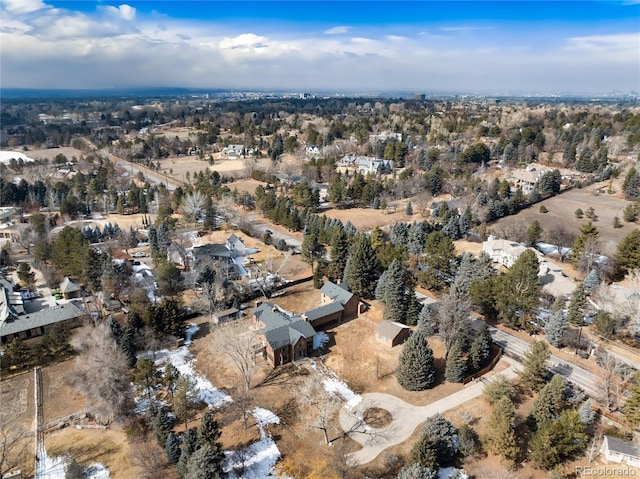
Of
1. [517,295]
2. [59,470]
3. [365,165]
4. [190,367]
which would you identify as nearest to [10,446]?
[59,470]

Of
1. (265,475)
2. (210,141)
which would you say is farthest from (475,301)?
(210,141)

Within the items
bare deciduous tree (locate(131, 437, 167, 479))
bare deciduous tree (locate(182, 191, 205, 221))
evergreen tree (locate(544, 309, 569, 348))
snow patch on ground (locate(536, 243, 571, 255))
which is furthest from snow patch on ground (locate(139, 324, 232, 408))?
snow patch on ground (locate(536, 243, 571, 255))

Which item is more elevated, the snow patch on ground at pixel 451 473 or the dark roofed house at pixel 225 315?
the dark roofed house at pixel 225 315

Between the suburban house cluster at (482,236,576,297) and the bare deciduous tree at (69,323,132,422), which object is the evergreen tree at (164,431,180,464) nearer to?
the bare deciduous tree at (69,323,132,422)

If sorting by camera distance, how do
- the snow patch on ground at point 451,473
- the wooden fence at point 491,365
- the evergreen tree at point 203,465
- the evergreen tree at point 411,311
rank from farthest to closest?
1. the evergreen tree at point 411,311
2. the wooden fence at point 491,365
3. the snow patch on ground at point 451,473
4. the evergreen tree at point 203,465

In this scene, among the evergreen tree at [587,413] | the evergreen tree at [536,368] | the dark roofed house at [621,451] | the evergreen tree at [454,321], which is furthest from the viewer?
the evergreen tree at [454,321]

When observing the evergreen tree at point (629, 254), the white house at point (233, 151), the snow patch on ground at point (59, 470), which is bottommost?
the snow patch on ground at point (59, 470)

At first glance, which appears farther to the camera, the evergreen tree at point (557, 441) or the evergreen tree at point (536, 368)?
the evergreen tree at point (536, 368)

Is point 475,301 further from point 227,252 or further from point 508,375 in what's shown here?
point 227,252

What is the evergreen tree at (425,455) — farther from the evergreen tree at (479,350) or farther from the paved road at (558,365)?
the paved road at (558,365)

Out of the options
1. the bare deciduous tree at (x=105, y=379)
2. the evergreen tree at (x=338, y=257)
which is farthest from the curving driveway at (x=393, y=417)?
the evergreen tree at (x=338, y=257)
